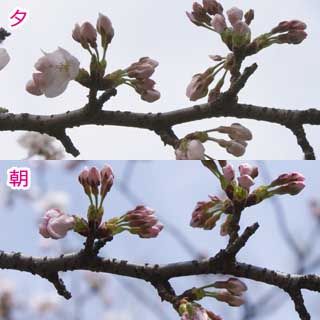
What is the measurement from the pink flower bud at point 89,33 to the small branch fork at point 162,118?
0.09 metres

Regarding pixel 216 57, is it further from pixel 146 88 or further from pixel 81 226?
pixel 81 226

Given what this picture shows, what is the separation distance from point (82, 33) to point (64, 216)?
0.30 metres

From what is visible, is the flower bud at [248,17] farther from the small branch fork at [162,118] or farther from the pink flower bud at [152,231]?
the pink flower bud at [152,231]

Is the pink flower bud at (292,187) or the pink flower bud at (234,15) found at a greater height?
the pink flower bud at (234,15)

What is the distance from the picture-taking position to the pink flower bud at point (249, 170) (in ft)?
3.49

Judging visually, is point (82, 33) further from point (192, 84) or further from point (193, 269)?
point (193, 269)

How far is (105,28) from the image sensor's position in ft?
3.43

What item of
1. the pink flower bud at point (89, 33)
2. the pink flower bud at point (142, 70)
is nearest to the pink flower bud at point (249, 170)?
the pink flower bud at point (142, 70)

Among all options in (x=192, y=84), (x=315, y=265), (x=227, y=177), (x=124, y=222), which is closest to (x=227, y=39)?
(x=192, y=84)

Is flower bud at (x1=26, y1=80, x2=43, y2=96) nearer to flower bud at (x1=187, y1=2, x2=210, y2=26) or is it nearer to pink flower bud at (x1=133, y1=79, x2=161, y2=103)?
pink flower bud at (x1=133, y1=79, x2=161, y2=103)

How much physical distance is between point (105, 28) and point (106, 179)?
0.25 m

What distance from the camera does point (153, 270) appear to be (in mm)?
1041

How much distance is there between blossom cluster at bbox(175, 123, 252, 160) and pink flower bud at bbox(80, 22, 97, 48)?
218 millimetres

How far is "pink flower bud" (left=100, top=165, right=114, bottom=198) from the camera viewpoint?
1.08m
